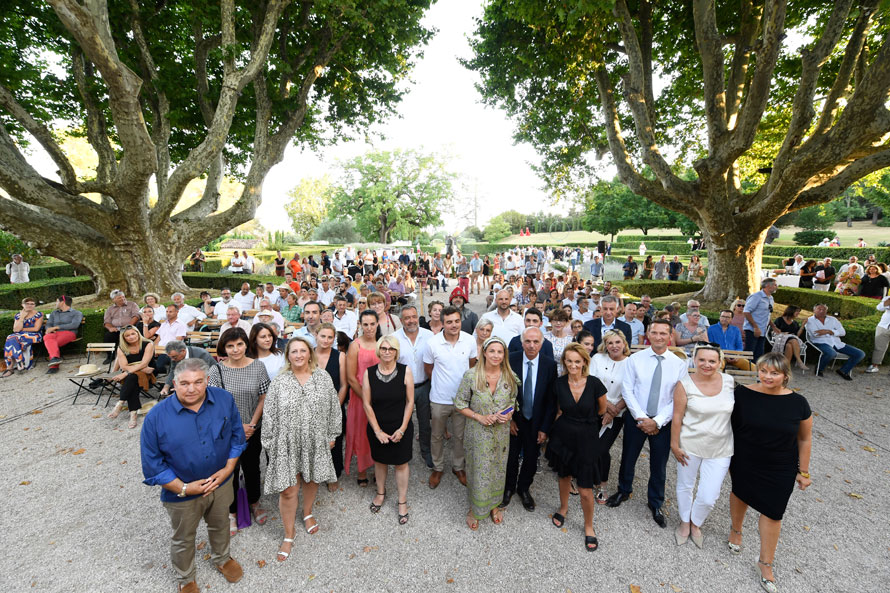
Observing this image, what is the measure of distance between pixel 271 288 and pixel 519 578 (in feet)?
28.6

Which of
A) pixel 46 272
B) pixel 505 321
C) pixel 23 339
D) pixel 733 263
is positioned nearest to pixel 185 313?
pixel 23 339

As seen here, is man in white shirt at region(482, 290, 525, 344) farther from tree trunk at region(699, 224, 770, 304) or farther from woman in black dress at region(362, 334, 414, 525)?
tree trunk at region(699, 224, 770, 304)

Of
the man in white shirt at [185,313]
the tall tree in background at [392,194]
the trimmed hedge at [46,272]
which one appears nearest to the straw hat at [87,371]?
the man in white shirt at [185,313]

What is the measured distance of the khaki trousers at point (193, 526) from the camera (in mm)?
2779

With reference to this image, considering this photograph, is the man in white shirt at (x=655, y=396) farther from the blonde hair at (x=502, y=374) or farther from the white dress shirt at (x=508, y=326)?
the white dress shirt at (x=508, y=326)

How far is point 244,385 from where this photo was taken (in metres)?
3.51

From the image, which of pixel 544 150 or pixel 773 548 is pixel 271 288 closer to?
pixel 773 548

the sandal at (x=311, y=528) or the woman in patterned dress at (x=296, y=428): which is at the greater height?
the woman in patterned dress at (x=296, y=428)

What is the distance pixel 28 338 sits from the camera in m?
7.85

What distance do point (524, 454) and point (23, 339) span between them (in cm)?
1039

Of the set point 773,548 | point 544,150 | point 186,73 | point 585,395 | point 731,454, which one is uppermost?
point 186,73

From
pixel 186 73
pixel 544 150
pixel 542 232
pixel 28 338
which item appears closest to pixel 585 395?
pixel 28 338

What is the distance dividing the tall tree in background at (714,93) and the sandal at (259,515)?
32.2ft

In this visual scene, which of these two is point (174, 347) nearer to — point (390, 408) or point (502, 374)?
point (390, 408)
